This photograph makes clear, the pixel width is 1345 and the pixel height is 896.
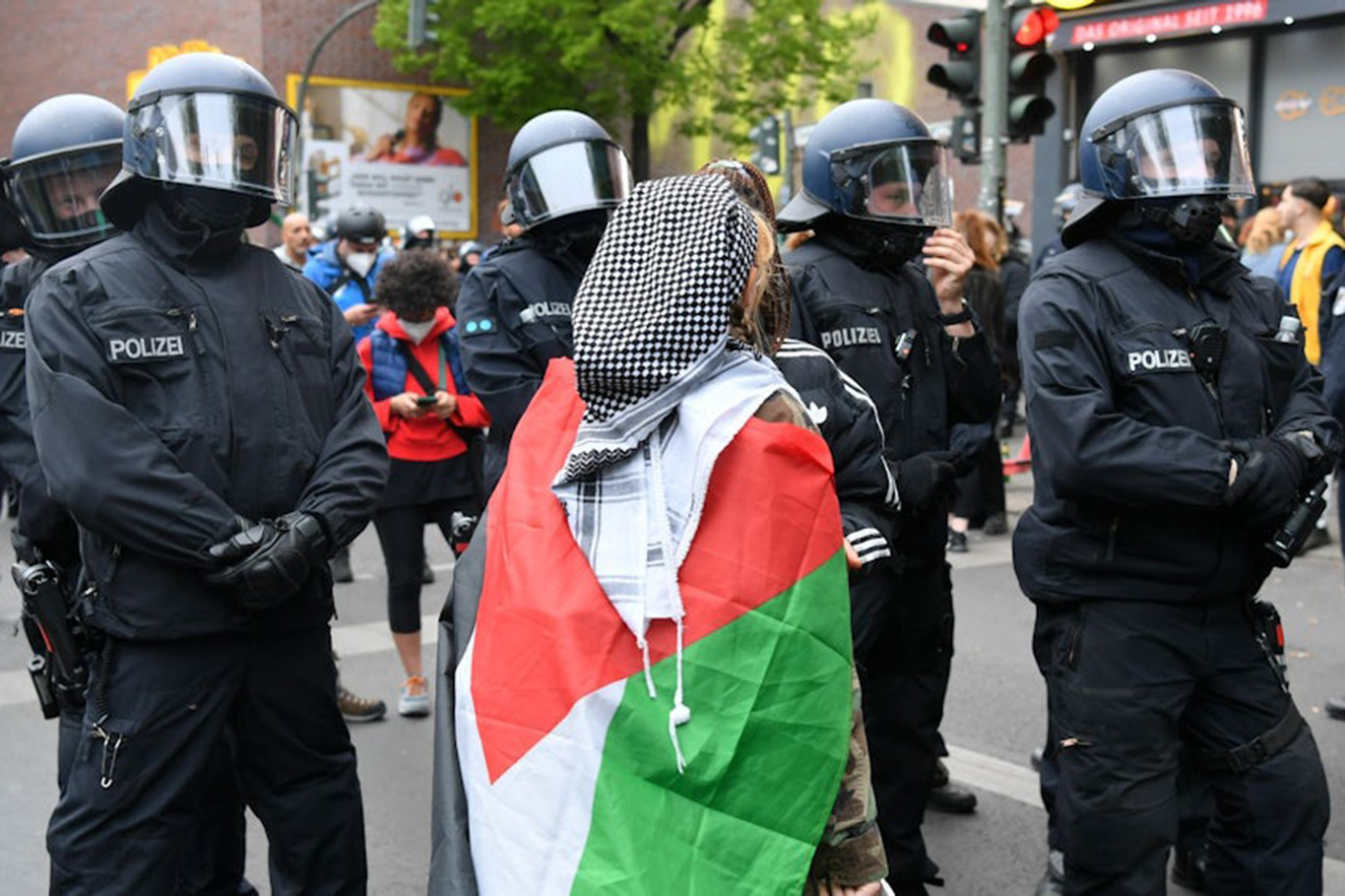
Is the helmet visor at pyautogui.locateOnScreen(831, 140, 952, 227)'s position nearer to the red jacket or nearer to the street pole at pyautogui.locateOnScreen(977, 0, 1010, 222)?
the red jacket

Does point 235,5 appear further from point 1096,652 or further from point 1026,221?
point 1096,652

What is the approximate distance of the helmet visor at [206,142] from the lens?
3.46 metres

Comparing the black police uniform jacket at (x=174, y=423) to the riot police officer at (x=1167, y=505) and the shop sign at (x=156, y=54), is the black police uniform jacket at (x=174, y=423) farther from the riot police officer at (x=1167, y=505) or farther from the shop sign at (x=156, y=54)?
the shop sign at (x=156, y=54)

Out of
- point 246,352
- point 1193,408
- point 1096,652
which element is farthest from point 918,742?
point 246,352

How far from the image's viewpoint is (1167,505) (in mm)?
3490

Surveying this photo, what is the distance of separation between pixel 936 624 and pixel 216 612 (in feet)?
6.96

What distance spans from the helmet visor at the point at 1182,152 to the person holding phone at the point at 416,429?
10.5 ft

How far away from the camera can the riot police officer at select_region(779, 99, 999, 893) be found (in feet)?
14.3

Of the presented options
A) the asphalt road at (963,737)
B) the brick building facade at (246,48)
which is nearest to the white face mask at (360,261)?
the asphalt road at (963,737)

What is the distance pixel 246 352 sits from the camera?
3438 millimetres

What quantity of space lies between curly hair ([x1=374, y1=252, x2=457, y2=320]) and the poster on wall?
92.1 ft

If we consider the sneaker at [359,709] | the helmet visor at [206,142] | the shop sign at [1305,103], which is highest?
the shop sign at [1305,103]

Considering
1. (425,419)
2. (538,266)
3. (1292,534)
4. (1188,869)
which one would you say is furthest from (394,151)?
(1292,534)

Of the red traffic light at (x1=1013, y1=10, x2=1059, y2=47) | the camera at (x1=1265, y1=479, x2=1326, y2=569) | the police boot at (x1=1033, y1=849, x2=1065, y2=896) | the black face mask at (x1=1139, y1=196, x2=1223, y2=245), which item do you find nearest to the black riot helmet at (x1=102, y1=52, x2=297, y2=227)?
the black face mask at (x1=1139, y1=196, x2=1223, y2=245)
